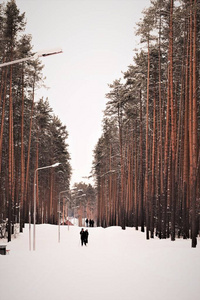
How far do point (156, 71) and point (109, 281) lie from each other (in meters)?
22.5

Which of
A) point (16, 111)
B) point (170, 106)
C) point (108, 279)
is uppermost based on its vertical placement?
point (16, 111)


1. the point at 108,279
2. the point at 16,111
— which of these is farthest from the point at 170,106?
the point at 108,279

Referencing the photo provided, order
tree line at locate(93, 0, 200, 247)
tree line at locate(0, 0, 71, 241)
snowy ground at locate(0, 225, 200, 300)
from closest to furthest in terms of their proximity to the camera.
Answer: snowy ground at locate(0, 225, 200, 300) < tree line at locate(93, 0, 200, 247) < tree line at locate(0, 0, 71, 241)

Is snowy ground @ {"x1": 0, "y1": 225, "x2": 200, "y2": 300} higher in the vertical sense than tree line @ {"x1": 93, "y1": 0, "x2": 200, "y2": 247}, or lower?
lower

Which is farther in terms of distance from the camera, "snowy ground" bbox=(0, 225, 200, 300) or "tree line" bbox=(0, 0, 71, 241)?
"tree line" bbox=(0, 0, 71, 241)

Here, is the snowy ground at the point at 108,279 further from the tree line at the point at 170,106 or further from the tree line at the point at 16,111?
the tree line at the point at 16,111

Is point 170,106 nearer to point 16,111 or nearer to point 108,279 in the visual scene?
point 16,111

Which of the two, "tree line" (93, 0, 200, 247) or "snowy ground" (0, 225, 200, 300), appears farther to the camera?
"tree line" (93, 0, 200, 247)

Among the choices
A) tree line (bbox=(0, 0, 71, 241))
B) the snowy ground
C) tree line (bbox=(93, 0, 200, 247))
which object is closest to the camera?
the snowy ground

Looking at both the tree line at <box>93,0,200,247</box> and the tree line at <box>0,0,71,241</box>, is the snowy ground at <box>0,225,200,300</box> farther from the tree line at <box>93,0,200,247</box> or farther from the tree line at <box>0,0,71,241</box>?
the tree line at <box>0,0,71,241</box>

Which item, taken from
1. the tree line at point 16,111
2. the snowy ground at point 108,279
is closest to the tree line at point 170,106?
the snowy ground at point 108,279

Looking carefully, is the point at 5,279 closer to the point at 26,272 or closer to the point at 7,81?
Answer: the point at 26,272

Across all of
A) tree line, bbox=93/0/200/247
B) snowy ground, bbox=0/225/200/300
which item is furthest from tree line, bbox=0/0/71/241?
tree line, bbox=93/0/200/247

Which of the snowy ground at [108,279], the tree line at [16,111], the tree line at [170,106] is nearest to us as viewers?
the snowy ground at [108,279]
